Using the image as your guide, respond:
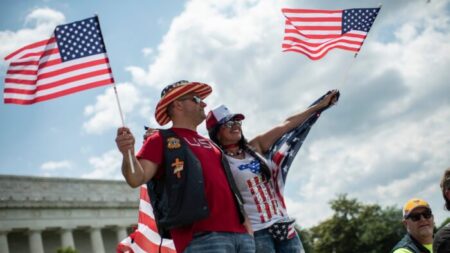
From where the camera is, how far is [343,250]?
2761 inches

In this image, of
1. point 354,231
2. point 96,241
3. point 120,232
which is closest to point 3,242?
point 96,241

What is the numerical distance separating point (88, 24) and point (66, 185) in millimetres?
51873

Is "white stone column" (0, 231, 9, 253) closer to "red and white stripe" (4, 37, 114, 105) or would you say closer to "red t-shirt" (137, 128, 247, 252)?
"red and white stripe" (4, 37, 114, 105)

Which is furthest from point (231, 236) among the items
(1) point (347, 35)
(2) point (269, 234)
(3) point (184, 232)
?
(1) point (347, 35)

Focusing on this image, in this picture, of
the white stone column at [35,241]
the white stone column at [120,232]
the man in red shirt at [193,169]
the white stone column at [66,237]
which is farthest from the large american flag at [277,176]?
the white stone column at [120,232]

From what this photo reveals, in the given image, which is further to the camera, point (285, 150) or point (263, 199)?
point (285, 150)

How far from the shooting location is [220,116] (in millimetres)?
6273

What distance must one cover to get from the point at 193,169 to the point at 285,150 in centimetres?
218

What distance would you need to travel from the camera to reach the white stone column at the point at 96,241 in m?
54.2

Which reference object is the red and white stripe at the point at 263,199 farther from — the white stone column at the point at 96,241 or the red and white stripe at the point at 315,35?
the white stone column at the point at 96,241

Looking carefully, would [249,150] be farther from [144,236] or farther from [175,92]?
[144,236]

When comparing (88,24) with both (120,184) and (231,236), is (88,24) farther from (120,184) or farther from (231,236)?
(120,184)

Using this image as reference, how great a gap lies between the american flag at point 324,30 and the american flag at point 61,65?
3271mm

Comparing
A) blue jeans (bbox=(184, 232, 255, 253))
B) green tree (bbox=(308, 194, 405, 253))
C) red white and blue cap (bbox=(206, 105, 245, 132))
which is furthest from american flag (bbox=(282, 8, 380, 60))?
green tree (bbox=(308, 194, 405, 253))
